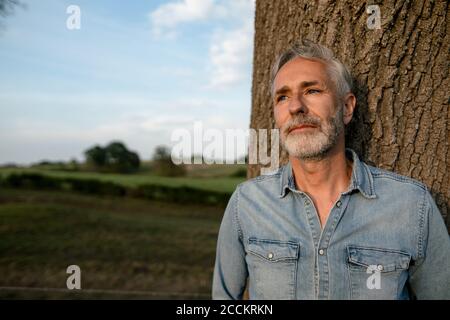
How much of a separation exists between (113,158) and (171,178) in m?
2.19

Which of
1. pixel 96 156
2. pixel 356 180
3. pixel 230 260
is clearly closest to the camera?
pixel 356 180

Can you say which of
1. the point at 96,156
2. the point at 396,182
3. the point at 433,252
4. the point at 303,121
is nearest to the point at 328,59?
the point at 303,121

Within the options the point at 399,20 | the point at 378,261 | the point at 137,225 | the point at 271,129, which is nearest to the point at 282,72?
the point at 271,129

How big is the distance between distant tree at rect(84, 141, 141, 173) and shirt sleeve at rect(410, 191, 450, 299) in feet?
44.2

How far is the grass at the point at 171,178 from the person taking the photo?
49.1 feet

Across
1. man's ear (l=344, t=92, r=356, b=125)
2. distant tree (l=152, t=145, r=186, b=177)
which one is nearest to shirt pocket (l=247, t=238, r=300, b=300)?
man's ear (l=344, t=92, r=356, b=125)

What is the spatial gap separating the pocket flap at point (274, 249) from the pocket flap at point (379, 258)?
0.84ft

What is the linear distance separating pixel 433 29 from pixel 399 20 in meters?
0.20

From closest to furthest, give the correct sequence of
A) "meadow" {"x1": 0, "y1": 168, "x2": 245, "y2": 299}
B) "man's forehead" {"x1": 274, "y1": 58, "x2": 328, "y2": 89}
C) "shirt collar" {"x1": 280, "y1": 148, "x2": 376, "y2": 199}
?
1. "shirt collar" {"x1": 280, "y1": 148, "x2": 376, "y2": 199}
2. "man's forehead" {"x1": 274, "y1": 58, "x2": 328, "y2": 89}
3. "meadow" {"x1": 0, "y1": 168, "x2": 245, "y2": 299}

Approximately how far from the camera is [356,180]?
2105mm

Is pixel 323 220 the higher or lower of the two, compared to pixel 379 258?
higher

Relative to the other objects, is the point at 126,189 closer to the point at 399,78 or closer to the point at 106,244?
the point at 106,244

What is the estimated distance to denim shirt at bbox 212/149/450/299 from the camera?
1993 millimetres

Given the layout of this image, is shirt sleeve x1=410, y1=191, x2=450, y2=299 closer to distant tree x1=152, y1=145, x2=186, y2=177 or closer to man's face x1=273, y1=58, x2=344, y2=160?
man's face x1=273, y1=58, x2=344, y2=160
